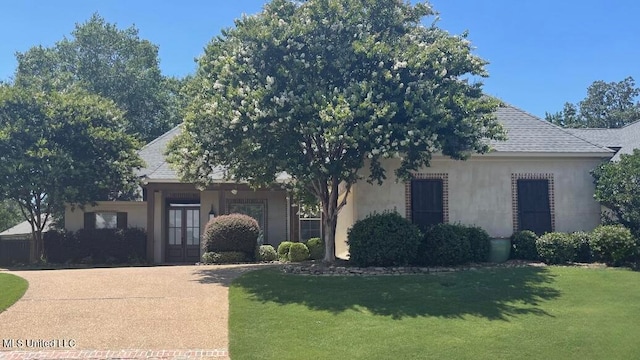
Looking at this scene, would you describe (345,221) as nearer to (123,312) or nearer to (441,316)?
(441,316)

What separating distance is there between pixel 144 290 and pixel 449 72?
9437 millimetres

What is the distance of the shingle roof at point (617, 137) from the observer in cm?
2119

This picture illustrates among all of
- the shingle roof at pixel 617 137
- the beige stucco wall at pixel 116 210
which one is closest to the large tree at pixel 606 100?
the shingle roof at pixel 617 137

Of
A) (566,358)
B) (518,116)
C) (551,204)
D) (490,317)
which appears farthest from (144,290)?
(518,116)

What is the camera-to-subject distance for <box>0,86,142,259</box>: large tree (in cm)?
2178

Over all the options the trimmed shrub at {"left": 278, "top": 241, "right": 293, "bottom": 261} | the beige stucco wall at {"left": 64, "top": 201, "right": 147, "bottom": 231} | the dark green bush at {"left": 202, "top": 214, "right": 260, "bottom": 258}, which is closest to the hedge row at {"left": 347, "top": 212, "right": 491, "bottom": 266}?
the dark green bush at {"left": 202, "top": 214, "right": 260, "bottom": 258}

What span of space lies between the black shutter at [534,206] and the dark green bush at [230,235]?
901 centimetres

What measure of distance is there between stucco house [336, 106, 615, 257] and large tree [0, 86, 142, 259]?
10.6 m

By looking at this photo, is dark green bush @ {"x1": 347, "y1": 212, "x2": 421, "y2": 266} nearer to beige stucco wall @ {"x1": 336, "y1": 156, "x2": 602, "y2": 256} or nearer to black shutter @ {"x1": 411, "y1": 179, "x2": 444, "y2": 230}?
beige stucco wall @ {"x1": 336, "y1": 156, "x2": 602, "y2": 256}

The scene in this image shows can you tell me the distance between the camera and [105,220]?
80.5 ft

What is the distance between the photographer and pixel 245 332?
10.5 metres

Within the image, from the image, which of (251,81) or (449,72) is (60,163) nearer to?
(251,81)

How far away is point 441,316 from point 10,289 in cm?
999

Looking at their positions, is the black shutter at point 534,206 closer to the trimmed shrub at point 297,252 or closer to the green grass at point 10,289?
the trimmed shrub at point 297,252
